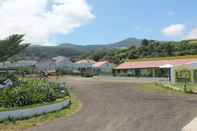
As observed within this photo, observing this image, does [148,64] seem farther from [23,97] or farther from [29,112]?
[29,112]

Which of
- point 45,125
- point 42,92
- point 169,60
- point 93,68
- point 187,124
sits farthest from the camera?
point 93,68

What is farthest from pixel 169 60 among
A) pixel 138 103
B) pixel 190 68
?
pixel 138 103

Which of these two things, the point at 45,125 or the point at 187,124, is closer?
the point at 187,124

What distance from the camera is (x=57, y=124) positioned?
1912 cm

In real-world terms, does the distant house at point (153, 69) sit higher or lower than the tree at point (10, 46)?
lower

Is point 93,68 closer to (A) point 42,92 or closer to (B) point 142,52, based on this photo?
(B) point 142,52

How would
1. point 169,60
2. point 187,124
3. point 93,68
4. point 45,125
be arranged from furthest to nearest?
point 93,68 < point 169,60 < point 45,125 < point 187,124

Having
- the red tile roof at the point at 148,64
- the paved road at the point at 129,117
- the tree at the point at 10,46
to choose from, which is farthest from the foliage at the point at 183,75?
the paved road at the point at 129,117

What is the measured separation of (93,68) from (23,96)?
291ft

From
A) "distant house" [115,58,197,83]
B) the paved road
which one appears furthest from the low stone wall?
"distant house" [115,58,197,83]

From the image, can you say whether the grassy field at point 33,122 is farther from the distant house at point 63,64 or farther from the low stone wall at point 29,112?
the distant house at point 63,64

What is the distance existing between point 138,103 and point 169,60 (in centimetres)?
4374

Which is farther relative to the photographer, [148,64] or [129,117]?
[148,64]

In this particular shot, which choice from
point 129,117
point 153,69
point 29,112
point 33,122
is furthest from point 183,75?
point 33,122
